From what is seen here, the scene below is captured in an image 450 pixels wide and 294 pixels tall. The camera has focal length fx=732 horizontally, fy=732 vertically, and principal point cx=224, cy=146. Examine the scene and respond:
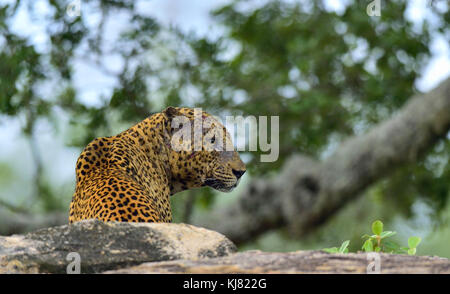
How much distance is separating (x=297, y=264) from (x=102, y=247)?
50.4 inches

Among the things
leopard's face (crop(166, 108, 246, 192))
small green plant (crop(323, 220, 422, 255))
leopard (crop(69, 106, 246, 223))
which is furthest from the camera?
leopard's face (crop(166, 108, 246, 192))

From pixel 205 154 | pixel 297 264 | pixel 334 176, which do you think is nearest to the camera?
pixel 297 264

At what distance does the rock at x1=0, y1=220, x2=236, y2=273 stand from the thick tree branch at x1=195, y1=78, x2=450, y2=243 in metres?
11.6

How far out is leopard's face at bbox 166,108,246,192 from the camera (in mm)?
6789

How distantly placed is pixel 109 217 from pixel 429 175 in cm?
1373

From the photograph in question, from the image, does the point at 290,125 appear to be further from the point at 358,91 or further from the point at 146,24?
the point at 146,24

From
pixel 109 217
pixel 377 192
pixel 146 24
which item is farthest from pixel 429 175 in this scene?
pixel 109 217

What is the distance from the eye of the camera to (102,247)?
479cm

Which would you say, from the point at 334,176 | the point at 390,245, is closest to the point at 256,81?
the point at 334,176

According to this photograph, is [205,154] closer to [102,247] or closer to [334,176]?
[102,247]

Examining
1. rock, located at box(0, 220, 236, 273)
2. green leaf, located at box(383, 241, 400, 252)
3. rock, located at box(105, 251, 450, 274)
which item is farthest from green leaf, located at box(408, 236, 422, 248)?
rock, located at box(0, 220, 236, 273)

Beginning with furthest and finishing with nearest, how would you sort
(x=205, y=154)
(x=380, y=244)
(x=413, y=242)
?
1. (x=205, y=154)
2. (x=380, y=244)
3. (x=413, y=242)

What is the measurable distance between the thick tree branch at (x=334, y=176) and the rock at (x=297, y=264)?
11527 millimetres

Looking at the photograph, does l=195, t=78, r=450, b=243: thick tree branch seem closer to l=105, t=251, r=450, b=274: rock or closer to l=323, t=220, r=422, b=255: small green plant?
l=323, t=220, r=422, b=255: small green plant
